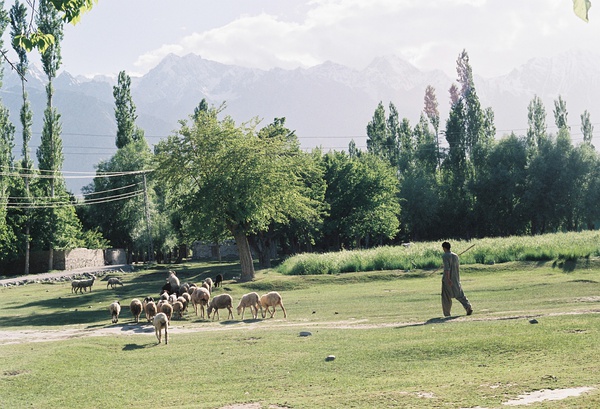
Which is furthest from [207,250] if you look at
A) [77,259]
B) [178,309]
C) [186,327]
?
[186,327]

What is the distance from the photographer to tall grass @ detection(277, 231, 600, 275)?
4181cm

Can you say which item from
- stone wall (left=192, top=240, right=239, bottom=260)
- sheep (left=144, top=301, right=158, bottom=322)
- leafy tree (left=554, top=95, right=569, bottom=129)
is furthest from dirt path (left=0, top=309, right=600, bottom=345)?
leafy tree (left=554, top=95, right=569, bottom=129)

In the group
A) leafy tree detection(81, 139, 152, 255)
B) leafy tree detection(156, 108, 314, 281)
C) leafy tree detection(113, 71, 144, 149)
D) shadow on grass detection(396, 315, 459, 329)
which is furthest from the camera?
leafy tree detection(113, 71, 144, 149)

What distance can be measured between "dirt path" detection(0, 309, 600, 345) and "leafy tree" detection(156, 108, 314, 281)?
709 inches

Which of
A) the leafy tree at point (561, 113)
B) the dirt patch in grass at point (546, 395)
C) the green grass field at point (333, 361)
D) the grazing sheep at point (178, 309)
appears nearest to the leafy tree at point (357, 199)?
the green grass field at point (333, 361)

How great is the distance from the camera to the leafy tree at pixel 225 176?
4319 cm

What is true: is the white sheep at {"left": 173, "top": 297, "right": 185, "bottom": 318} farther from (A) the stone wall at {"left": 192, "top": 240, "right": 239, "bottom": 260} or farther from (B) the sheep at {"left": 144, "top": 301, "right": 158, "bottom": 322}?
(A) the stone wall at {"left": 192, "top": 240, "right": 239, "bottom": 260}

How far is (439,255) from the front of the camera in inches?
1788

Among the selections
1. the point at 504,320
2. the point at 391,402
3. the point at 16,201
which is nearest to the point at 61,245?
the point at 16,201

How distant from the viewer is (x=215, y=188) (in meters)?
43.2

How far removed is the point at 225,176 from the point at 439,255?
16.3 meters

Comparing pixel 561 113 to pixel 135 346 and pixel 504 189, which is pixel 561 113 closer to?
pixel 504 189

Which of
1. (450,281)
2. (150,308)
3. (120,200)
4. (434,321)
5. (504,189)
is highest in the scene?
(120,200)

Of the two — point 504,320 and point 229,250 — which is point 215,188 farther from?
point 229,250
